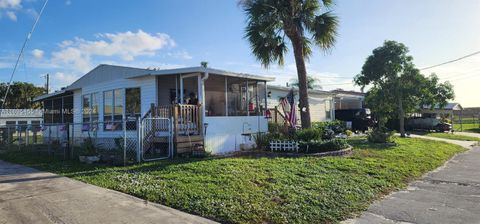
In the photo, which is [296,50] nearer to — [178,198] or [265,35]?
[265,35]

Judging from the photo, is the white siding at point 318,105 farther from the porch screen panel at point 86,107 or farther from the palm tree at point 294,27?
the porch screen panel at point 86,107

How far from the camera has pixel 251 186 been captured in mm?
6969

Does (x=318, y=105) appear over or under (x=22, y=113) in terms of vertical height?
under

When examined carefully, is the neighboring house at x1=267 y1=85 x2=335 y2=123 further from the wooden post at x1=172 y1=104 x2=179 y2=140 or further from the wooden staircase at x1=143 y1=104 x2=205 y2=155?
the wooden post at x1=172 y1=104 x2=179 y2=140

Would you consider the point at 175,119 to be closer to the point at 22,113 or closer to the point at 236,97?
the point at 236,97

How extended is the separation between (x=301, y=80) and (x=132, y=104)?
704 cm

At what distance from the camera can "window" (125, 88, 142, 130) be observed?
1459 centimetres

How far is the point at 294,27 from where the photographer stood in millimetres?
14016

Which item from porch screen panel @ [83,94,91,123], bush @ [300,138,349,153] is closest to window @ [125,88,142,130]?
porch screen panel @ [83,94,91,123]

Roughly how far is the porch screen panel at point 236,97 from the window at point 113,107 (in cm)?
468

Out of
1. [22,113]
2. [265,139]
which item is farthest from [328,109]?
[22,113]

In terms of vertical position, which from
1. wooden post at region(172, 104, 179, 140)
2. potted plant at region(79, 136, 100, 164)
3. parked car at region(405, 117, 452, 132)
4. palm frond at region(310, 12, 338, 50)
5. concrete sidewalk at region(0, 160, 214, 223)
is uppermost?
palm frond at region(310, 12, 338, 50)

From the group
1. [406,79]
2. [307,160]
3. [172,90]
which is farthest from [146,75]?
[406,79]

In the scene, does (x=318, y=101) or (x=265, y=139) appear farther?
(x=318, y=101)
